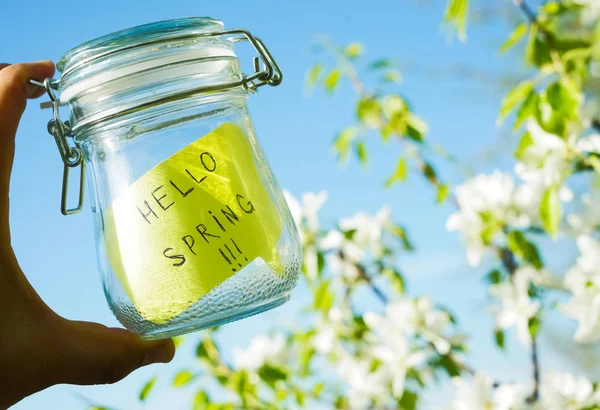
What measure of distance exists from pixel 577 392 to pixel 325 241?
1.46 feet

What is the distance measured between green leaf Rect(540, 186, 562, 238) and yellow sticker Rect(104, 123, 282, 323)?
469 mm

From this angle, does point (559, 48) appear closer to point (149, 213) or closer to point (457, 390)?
point (457, 390)

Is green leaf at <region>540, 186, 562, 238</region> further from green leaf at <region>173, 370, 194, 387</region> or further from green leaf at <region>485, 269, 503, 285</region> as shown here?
green leaf at <region>173, 370, 194, 387</region>

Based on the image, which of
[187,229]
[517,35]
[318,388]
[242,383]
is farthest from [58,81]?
[318,388]

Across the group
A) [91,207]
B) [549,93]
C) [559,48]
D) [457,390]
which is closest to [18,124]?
[91,207]

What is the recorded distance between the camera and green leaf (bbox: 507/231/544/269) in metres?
1.06

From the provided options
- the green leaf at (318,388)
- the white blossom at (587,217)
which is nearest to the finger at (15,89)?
the white blossom at (587,217)

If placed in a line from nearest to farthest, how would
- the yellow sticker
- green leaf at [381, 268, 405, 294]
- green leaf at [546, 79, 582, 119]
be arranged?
the yellow sticker → green leaf at [546, 79, 582, 119] → green leaf at [381, 268, 405, 294]

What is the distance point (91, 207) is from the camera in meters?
0.49

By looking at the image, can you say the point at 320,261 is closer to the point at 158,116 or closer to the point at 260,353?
the point at 260,353

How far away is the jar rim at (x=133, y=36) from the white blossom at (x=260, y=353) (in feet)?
2.75

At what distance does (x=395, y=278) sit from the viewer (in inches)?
49.5

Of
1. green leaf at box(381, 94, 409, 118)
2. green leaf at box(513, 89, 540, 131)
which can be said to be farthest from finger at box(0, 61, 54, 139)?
green leaf at box(381, 94, 409, 118)

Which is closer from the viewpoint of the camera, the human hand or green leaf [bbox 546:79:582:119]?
the human hand
